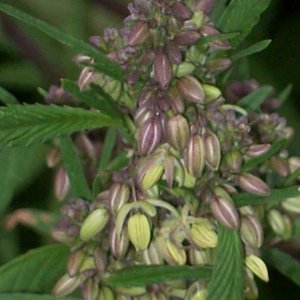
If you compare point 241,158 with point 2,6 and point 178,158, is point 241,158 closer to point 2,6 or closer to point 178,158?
point 178,158

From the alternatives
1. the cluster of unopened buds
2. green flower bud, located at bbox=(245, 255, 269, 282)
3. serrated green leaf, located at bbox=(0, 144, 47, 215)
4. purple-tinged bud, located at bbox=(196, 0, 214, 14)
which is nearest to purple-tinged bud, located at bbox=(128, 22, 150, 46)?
the cluster of unopened buds

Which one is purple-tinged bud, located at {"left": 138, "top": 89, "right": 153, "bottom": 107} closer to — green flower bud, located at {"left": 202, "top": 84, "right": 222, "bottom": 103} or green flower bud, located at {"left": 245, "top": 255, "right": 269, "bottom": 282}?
green flower bud, located at {"left": 202, "top": 84, "right": 222, "bottom": 103}

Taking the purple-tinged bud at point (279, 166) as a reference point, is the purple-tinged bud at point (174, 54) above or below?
above

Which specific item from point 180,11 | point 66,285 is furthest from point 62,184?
point 180,11

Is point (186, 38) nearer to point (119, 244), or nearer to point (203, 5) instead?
point (203, 5)

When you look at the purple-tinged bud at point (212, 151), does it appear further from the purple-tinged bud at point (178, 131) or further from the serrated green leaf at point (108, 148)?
the serrated green leaf at point (108, 148)

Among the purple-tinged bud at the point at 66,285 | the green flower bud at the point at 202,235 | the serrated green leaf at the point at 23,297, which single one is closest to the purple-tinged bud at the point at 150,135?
the green flower bud at the point at 202,235
